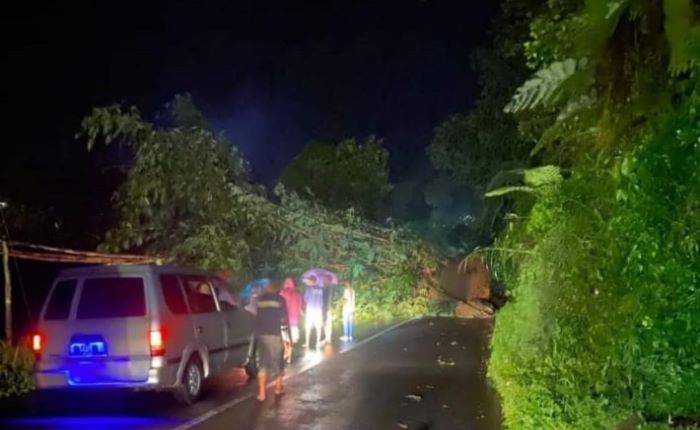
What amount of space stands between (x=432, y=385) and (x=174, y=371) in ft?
13.6

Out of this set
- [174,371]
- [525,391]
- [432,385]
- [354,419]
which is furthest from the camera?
[432,385]

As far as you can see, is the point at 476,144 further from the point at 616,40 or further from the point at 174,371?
the point at 616,40

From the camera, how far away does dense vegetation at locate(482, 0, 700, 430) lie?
17.7 ft

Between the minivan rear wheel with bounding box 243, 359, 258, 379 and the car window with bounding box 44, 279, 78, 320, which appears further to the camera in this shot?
the minivan rear wheel with bounding box 243, 359, 258, 379

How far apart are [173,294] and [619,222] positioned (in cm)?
697

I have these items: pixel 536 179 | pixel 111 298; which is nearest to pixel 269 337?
pixel 111 298

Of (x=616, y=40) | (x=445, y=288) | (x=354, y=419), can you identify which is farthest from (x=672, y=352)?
(x=445, y=288)

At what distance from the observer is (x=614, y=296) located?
748 cm

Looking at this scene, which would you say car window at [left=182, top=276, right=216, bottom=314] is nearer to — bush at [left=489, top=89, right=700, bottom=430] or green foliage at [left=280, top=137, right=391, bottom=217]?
bush at [left=489, top=89, right=700, bottom=430]

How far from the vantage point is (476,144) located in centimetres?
2406

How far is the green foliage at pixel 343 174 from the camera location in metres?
35.7

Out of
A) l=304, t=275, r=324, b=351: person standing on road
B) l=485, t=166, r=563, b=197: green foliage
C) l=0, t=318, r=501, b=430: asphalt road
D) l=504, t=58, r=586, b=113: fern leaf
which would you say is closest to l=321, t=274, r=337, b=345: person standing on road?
l=304, t=275, r=324, b=351: person standing on road

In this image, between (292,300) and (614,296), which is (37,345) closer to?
(292,300)

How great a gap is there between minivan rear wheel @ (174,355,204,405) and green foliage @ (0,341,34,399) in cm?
301
